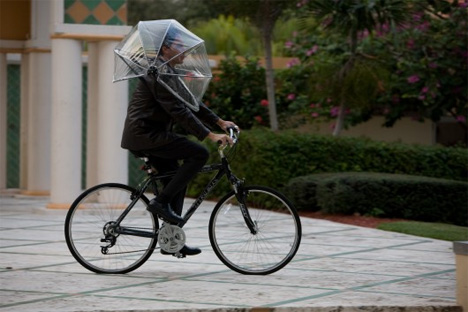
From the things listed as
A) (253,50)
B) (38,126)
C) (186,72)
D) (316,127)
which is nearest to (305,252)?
(186,72)

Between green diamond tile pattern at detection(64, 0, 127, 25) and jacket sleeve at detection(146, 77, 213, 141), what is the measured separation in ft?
17.8

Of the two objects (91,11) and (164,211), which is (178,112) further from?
(91,11)

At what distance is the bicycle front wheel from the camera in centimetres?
870

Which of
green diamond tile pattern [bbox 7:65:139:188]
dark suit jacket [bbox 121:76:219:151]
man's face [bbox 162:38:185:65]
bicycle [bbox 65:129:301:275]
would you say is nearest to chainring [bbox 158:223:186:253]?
bicycle [bbox 65:129:301:275]

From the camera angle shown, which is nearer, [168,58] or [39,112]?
[168,58]

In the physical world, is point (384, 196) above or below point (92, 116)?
below

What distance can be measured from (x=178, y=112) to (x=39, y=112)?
8.41 m

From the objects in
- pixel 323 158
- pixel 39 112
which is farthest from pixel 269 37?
pixel 39 112

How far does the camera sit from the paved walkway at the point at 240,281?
743cm

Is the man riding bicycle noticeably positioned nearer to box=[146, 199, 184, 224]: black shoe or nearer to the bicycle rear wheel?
box=[146, 199, 184, 224]: black shoe

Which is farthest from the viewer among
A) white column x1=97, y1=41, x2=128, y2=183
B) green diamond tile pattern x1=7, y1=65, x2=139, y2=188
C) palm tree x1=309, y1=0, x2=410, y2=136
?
green diamond tile pattern x1=7, y1=65, x2=139, y2=188

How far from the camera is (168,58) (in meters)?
8.88

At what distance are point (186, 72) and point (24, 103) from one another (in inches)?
351

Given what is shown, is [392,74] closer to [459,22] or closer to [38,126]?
[459,22]
